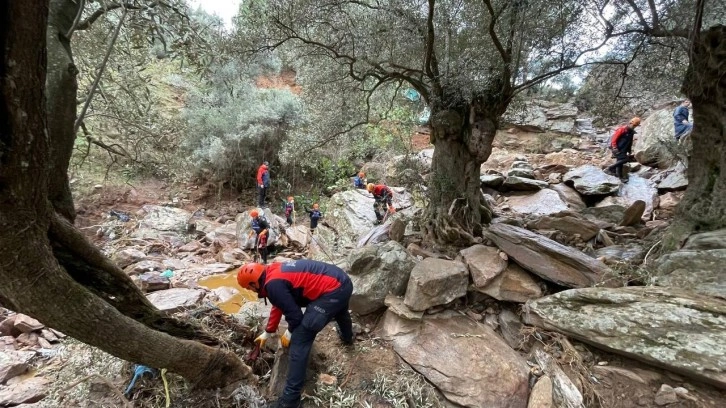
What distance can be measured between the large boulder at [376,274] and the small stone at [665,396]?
2568 mm

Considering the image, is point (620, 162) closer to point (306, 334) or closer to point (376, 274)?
point (376, 274)

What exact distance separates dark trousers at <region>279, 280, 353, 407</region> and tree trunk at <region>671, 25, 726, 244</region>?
4.13 metres

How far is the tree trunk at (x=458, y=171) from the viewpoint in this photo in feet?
17.6

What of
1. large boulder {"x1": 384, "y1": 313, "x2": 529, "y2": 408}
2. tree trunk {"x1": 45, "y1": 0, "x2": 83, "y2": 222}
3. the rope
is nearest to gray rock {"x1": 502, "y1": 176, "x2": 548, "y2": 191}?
large boulder {"x1": 384, "y1": 313, "x2": 529, "y2": 408}

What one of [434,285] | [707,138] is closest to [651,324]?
[434,285]

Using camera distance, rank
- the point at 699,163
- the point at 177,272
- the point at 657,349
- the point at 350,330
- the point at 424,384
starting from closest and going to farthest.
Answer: the point at 657,349 < the point at 424,384 < the point at 350,330 < the point at 699,163 < the point at 177,272

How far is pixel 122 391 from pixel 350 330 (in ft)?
7.67

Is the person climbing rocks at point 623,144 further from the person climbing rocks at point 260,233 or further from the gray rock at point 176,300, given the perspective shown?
the gray rock at point 176,300

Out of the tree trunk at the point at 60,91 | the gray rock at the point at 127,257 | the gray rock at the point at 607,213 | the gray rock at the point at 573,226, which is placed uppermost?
the tree trunk at the point at 60,91

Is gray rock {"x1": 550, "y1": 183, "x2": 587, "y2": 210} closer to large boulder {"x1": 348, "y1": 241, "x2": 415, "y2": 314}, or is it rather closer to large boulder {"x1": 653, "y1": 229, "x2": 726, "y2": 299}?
large boulder {"x1": 653, "y1": 229, "x2": 726, "y2": 299}

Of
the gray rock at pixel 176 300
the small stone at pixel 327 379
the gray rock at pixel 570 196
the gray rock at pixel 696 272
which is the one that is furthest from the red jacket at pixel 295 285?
the gray rock at pixel 570 196

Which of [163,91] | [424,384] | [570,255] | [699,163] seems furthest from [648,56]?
[163,91]

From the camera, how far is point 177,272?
317 inches

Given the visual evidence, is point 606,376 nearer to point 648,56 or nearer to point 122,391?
point 122,391
